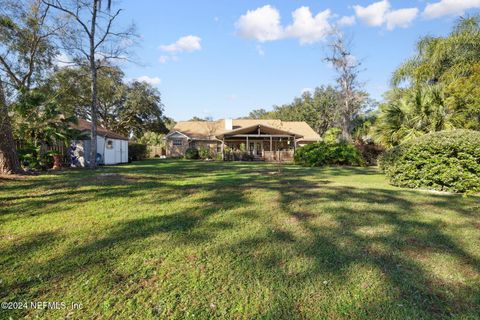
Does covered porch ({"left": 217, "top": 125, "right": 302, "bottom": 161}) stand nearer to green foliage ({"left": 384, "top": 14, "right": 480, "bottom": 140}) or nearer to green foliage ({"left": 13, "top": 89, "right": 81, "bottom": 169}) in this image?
green foliage ({"left": 384, "top": 14, "right": 480, "bottom": 140})

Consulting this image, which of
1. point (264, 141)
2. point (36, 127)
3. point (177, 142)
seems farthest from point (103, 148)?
point (264, 141)

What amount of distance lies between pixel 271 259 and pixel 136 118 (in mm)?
39605

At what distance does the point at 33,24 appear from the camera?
17031mm

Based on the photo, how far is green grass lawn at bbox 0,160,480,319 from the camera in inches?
103

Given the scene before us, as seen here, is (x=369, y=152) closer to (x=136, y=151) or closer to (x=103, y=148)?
(x=103, y=148)

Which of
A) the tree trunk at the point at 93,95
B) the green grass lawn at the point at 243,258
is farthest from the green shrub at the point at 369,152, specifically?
the tree trunk at the point at 93,95

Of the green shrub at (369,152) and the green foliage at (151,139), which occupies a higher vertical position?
the green foliage at (151,139)

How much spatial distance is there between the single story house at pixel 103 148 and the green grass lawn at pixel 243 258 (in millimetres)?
12842

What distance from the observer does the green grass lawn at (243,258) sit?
2.63 metres

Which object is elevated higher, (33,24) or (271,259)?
(33,24)

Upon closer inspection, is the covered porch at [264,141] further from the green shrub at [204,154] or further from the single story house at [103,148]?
the single story house at [103,148]

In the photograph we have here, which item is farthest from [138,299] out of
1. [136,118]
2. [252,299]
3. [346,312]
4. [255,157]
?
[136,118]

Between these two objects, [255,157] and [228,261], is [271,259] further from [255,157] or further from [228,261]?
[255,157]

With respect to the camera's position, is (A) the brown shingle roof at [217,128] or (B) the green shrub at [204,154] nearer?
(B) the green shrub at [204,154]
